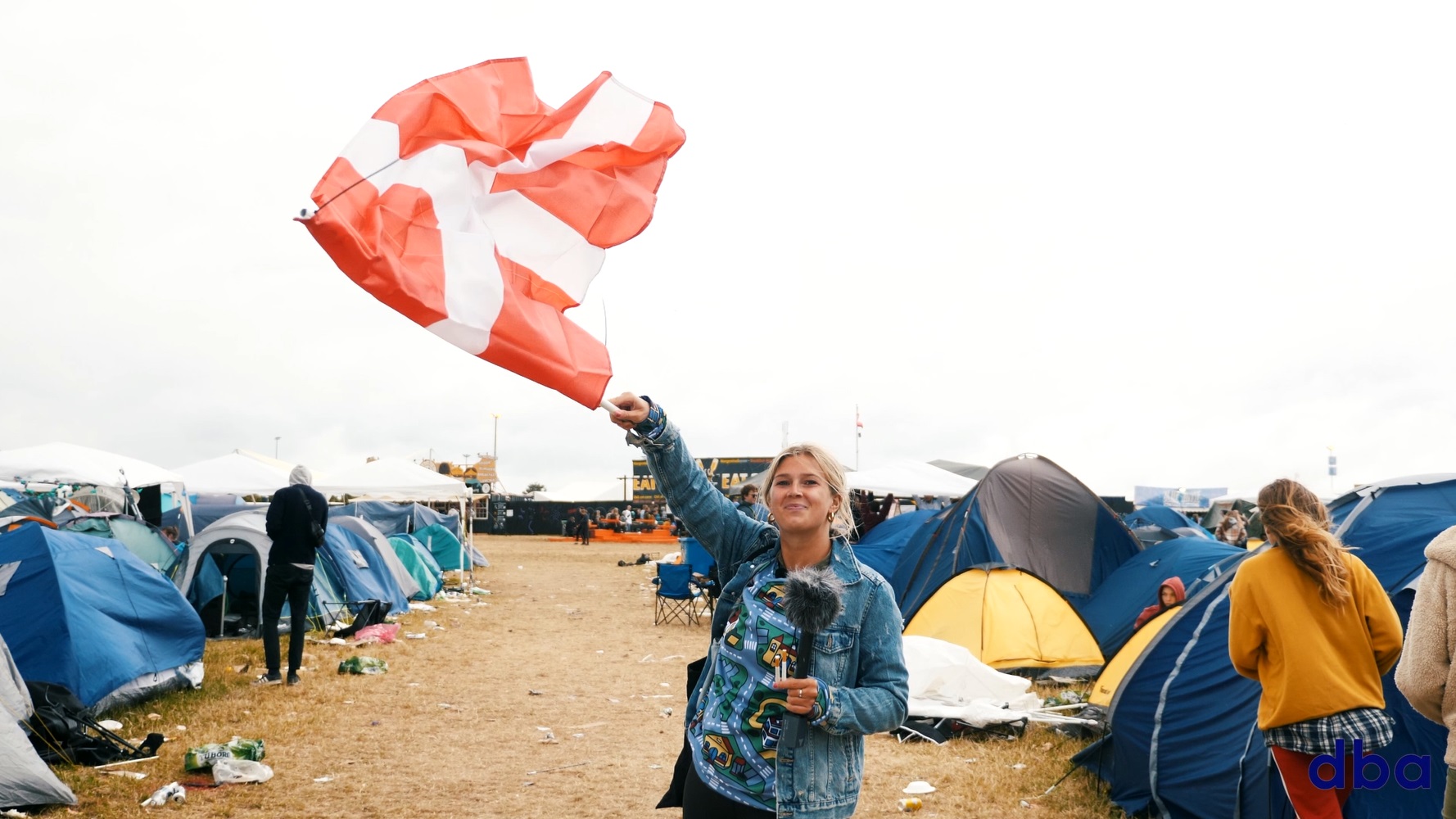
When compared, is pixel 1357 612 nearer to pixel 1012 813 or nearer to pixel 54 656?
pixel 1012 813

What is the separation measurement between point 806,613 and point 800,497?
1.00 feet

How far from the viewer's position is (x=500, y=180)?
3.66m

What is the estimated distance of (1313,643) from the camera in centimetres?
370

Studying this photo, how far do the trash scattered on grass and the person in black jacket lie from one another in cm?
349

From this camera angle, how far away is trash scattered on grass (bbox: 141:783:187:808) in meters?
5.57

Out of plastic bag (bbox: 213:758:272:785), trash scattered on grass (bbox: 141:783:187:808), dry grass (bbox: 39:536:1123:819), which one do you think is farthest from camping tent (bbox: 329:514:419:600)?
trash scattered on grass (bbox: 141:783:187:808)

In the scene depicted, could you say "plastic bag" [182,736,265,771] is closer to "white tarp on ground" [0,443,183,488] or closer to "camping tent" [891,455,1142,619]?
"camping tent" [891,455,1142,619]

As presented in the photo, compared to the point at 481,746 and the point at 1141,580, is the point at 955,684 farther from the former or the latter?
the point at 481,746

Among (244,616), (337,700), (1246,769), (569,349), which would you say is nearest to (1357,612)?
(1246,769)

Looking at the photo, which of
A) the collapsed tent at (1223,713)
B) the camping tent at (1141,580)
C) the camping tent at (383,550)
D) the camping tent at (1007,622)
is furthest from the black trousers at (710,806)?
the camping tent at (383,550)

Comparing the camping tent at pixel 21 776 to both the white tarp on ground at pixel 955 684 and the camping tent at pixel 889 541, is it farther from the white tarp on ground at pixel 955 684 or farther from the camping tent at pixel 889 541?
the camping tent at pixel 889 541

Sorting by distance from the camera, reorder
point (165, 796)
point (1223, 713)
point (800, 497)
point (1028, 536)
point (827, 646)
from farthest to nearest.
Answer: point (1028, 536) → point (165, 796) → point (1223, 713) → point (800, 497) → point (827, 646)

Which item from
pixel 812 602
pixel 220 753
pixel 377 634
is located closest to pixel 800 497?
pixel 812 602

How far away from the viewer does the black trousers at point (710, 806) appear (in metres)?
2.37
